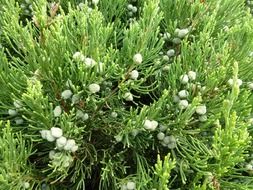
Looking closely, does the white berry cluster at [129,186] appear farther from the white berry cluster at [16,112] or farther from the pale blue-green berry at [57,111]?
the white berry cluster at [16,112]

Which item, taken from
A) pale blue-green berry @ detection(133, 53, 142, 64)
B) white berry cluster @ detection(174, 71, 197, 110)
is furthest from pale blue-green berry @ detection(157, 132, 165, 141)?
pale blue-green berry @ detection(133, 53, 142, 64)

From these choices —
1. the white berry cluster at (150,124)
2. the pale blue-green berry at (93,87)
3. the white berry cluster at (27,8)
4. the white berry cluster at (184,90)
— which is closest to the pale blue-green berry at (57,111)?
the pale blue-green berry at (93,87)

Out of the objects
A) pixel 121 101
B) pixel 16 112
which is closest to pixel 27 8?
pixel 16 112

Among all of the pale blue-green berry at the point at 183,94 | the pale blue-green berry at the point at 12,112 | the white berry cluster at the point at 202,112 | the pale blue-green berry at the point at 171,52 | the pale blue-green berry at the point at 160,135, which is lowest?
the pale blue-green berry at the point at 160,135

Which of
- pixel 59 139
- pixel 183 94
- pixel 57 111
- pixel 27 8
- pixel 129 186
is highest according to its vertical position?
pixel 27 8

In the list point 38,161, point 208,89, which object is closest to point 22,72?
point 38,161

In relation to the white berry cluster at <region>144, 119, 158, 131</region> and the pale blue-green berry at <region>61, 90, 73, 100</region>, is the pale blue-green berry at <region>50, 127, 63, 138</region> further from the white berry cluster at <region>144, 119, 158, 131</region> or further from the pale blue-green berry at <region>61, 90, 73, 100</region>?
the white berry cluster at <region>144, 119, 158, 131</region>

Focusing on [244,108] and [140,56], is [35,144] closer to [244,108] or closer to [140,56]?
[140,56]

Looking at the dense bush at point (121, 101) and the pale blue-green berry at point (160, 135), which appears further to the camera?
the pale blue-green berry at point (160, 135)

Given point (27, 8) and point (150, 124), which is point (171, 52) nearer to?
point (150, 124)
